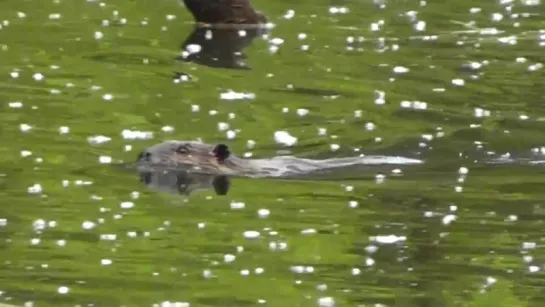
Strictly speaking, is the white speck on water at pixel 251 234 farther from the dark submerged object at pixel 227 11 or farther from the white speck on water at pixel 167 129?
the dark submerged object at pixel 227 11

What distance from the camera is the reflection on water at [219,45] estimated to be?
2442cm

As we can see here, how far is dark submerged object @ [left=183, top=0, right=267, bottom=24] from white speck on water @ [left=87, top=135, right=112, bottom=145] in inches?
421

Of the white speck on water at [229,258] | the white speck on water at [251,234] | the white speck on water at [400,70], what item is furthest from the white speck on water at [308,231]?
the white speck on water at [400,70]

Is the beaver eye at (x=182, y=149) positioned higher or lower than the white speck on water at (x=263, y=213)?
higher

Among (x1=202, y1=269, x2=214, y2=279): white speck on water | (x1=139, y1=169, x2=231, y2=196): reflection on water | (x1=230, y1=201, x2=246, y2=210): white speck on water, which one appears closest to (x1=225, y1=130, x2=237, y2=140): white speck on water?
(x1=139, y1=169, x2=231, y2=196): reflection on water

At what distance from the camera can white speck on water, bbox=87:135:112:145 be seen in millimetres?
17594

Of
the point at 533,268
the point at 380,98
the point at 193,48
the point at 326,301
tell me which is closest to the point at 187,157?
the point at 533,268

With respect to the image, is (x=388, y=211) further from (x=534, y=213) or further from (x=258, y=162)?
(x=258, y=162)

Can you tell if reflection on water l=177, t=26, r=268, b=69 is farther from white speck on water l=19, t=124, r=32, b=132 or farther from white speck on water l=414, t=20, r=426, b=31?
white speck on water l=19, t=124, r=32, b=132

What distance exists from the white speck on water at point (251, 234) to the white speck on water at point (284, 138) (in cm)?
444

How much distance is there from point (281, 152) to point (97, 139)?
209cm

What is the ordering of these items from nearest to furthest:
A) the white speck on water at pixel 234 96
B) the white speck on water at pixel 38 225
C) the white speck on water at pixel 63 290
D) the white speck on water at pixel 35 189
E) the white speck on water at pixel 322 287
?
the white speck on water at pixel 63 290
the white speck on water at pixel 322 287
the white speck on water at pixel 38 225
the white speck on water at pixel 35 189
the white speck on water at pixel 234 96

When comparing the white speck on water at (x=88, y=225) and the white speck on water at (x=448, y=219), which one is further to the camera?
the white speck on water at (x=448, y=219)

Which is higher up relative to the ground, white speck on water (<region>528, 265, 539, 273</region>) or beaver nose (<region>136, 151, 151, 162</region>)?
beaver nose (<region>136, 151, 151, 162</region>)
